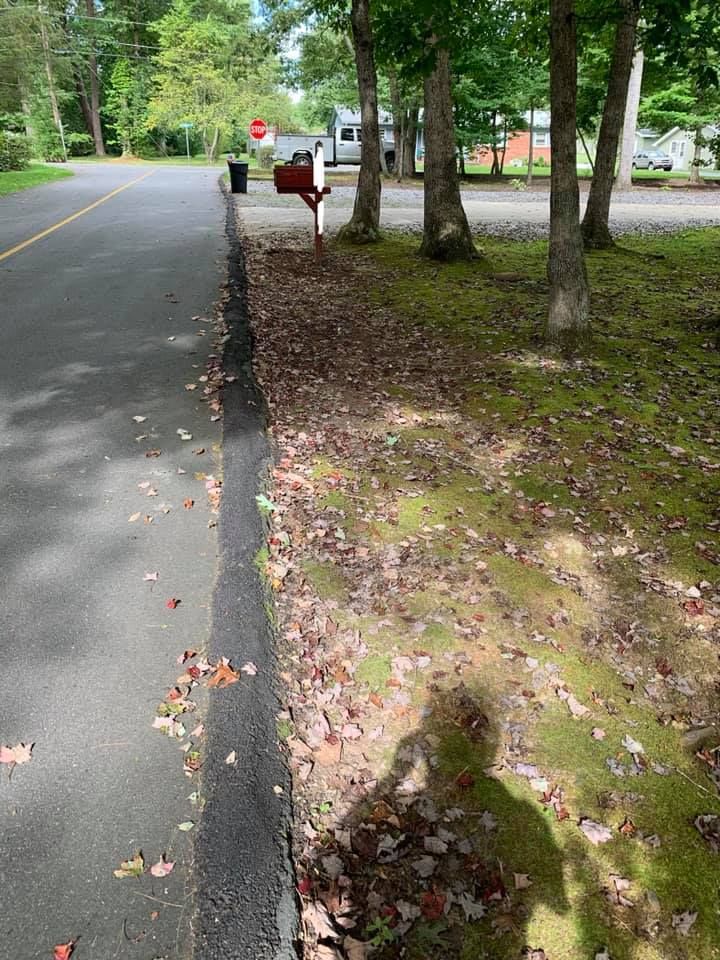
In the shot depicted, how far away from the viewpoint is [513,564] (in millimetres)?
3859

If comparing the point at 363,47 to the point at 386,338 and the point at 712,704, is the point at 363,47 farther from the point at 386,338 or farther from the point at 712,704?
the point at 712,704

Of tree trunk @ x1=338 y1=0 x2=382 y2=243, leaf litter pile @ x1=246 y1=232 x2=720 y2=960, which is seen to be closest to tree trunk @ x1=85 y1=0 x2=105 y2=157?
tree trunk @ x1=338 y1=0 x2=382 y2=243

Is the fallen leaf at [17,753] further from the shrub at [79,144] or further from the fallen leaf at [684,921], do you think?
the shrub at [79,144]

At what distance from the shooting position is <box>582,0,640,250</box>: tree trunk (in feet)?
39.7

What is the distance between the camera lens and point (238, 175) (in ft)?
77.4

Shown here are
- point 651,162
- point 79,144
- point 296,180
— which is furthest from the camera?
point 79,144

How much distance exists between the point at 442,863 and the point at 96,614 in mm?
1889

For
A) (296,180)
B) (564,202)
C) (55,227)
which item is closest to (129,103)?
(55,227)

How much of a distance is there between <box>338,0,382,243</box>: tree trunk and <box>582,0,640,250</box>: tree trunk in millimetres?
4069

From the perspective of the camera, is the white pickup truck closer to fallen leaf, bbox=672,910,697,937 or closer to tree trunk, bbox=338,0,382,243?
tree trunk, bbox=338,0,382,243

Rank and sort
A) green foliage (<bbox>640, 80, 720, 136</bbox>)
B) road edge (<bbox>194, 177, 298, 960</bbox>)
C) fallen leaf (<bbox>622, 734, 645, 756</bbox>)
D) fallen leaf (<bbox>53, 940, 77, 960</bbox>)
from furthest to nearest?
green foliage (<bbox>640, 80, 720, 136</bbox>) → fallen leaf (<bbox>622, 734, 645, 756</bbox>) → road edge (<bbox>194, 177, 298, 960</bbox>) → fallen leaf (<bbox>53, 940, 77, 960</bbox>)

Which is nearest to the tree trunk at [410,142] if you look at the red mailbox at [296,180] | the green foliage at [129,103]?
the green foliage at [129,103]

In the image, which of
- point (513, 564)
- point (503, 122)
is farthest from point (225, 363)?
point (503, 122)

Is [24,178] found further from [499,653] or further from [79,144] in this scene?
[79,144]
